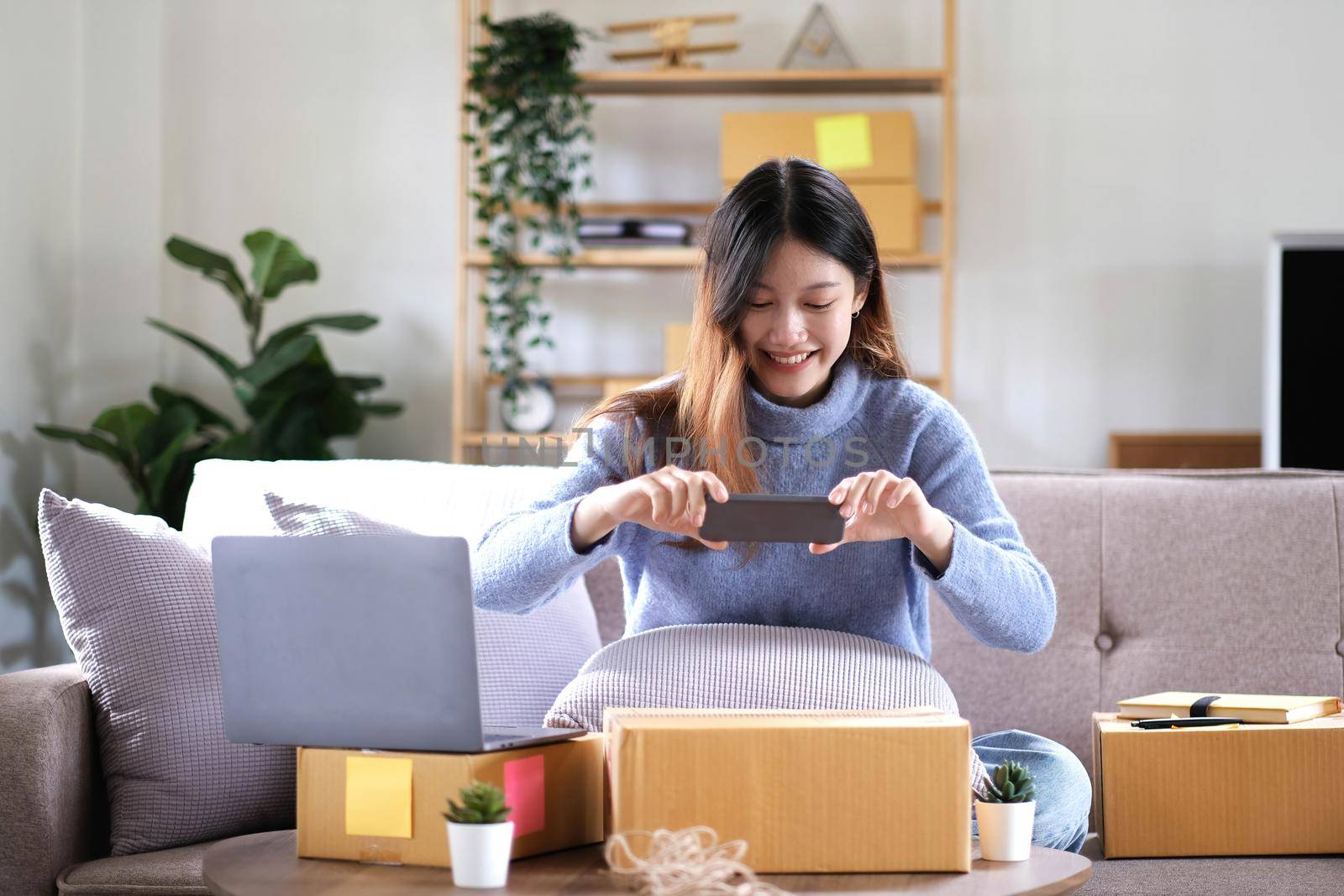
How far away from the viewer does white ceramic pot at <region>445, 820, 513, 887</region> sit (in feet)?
3.02

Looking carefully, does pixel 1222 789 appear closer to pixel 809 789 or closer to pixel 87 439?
pixel 809 789

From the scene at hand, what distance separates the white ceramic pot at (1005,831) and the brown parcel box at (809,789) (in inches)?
2.7

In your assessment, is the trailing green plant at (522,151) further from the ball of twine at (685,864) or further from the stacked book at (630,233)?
the ball of twine at (685,864)

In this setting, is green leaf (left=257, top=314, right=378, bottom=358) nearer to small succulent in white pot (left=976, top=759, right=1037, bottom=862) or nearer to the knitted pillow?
the knitted pillow

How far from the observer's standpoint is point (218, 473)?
189 cm

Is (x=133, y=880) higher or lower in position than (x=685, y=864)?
lower

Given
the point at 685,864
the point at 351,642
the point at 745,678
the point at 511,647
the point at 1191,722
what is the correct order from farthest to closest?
1. the point at 511,647
2. the point at 1191,722
3. the point at 745,678
4. the point at 351,642
5. the point at 685,864

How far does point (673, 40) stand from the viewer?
131 inches

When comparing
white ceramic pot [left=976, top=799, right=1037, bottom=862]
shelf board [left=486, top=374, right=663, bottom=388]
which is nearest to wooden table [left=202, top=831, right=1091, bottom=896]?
white ceramic pot [left=976, top=799, right=1037, bottom=862]

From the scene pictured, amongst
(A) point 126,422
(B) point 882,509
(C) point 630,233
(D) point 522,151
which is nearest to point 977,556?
(B) point 882,509

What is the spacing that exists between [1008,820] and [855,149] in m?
2.33

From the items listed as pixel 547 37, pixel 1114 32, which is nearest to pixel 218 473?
pixel 547 37

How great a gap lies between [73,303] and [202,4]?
2.70 ft

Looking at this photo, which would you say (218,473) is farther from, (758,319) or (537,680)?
(758,319)
